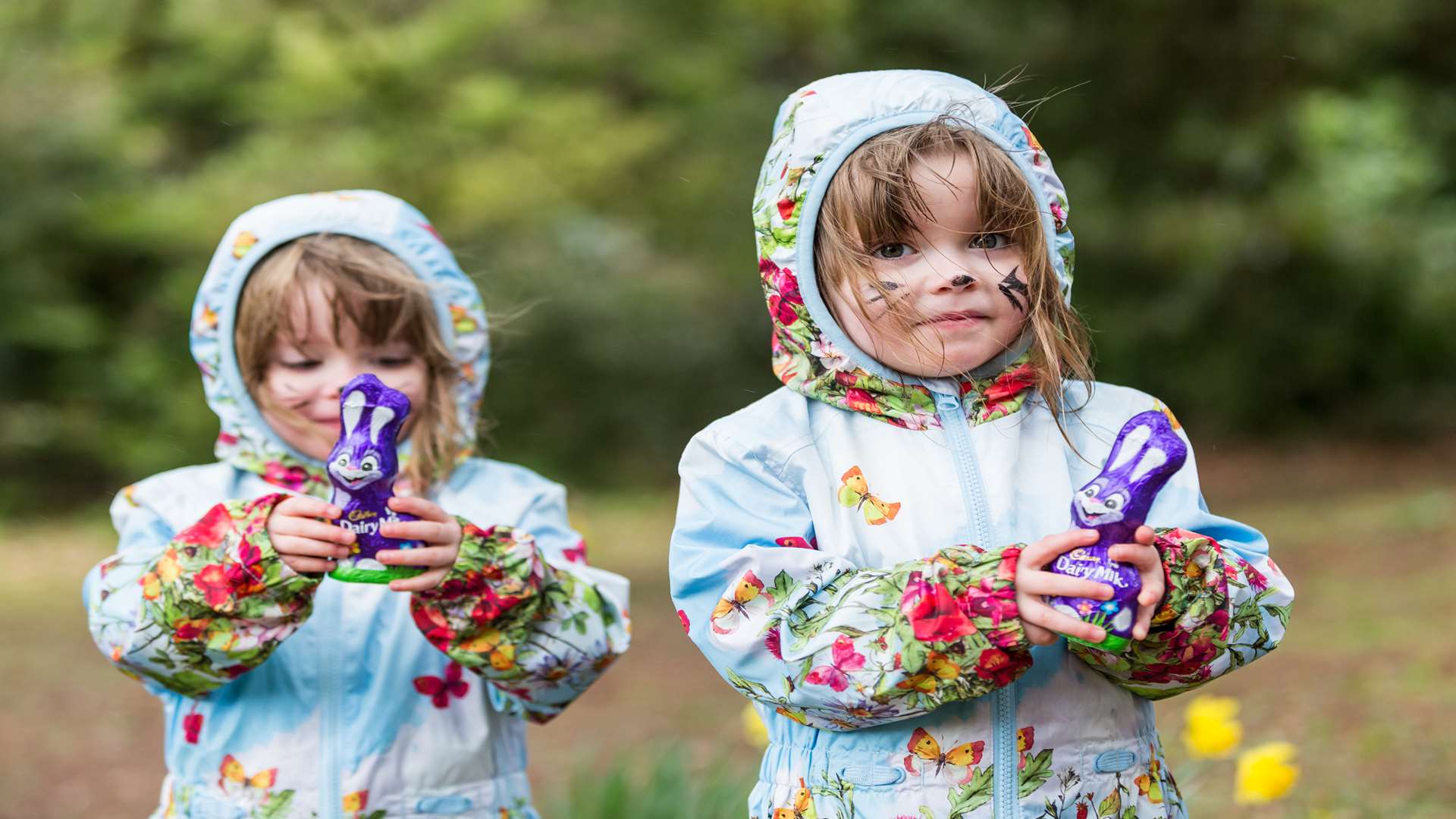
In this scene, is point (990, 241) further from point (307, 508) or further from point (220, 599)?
point (220, 599)

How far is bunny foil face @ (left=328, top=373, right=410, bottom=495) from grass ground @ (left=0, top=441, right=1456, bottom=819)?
1635 millimetres

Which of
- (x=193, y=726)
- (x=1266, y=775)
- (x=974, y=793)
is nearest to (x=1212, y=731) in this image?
(x=1266, y=775)

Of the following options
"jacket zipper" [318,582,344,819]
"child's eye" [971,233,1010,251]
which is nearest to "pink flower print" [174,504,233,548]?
"jacket zipper" [318,582,344,819]

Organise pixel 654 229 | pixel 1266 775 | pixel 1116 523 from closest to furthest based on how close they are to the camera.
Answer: pixel 1116 523
pixel 1266 775
pixel 654 229

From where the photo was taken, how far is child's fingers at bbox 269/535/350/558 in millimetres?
2389

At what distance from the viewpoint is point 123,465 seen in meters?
14.9

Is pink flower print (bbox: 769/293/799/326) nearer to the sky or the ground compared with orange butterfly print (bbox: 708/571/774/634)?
nearer to the sky

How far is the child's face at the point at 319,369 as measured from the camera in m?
2.89

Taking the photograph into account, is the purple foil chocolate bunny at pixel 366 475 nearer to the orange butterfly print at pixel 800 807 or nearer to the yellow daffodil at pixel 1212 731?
the orange butterfly print at pixel 800 807

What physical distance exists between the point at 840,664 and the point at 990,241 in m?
0.74

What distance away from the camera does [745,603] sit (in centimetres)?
220

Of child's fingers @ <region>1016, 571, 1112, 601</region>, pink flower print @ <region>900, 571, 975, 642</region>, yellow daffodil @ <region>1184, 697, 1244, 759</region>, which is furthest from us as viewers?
yellow daffodil @ <region>1184, 697, 1244, 759</region>

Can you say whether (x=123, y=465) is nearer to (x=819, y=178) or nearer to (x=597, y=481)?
(x=597, y=481)

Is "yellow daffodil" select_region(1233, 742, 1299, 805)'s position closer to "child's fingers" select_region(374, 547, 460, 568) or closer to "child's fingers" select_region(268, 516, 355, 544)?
"child's fingers" select_region(374, 547, 460, 568)
